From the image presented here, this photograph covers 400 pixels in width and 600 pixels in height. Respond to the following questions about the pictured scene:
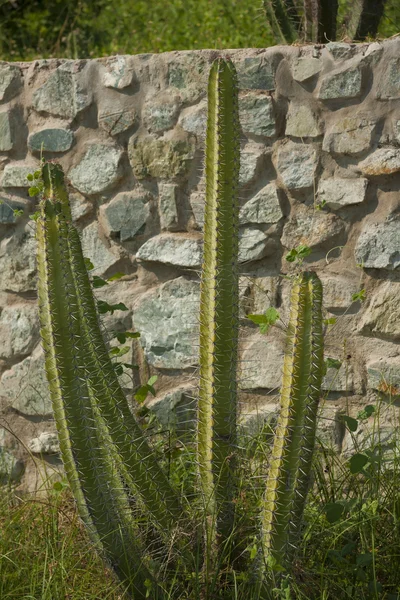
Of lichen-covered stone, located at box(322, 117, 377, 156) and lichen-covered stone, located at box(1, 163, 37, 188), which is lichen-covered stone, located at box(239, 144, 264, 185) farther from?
lichen-covered stone, located at box(1, 163, 37, 188)

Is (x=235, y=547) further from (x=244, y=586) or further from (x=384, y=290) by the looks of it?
(x=384, y=290)

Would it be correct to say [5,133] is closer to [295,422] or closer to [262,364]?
[262,364]

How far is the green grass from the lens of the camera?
2.45 m

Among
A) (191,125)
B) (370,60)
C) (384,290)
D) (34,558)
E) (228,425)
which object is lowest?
(34,558)

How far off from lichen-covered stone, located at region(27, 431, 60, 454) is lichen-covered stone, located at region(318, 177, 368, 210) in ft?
5.02

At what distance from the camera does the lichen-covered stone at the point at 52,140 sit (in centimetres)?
338

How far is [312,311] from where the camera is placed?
219 centimetres

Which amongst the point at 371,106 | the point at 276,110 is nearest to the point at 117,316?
the point at 276,110

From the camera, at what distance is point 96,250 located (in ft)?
11.2

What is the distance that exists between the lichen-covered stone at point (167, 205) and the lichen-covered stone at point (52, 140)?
1.47ft

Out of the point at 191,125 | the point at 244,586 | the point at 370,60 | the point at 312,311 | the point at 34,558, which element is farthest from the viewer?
the point at 191,125

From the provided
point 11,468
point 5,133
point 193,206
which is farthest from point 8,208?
point 11,468

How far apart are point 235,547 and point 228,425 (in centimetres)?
40

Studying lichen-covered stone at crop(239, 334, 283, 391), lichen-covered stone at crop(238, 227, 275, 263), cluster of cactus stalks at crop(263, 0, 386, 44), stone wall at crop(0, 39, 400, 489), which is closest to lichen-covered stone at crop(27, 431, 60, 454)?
stone wall at crop(0, 39, 400, 489)
